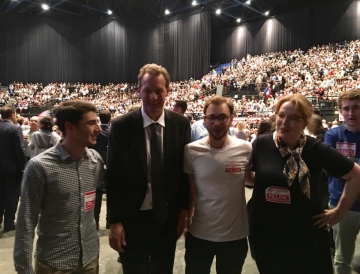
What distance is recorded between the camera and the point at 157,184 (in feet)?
5.71

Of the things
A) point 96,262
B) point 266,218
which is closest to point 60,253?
Result: point 96,262

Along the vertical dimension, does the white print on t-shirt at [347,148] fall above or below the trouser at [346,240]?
above

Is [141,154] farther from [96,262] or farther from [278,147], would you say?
[278,147]

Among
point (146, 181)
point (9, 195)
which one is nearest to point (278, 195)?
point (146, 181)

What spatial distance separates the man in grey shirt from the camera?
1.44 metres

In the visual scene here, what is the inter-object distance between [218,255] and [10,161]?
3412 millimetres

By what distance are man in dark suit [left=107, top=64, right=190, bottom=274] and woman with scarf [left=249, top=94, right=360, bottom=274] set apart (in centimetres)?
54

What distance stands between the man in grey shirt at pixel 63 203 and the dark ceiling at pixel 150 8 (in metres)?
23.7

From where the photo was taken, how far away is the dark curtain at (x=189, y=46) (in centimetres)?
2444

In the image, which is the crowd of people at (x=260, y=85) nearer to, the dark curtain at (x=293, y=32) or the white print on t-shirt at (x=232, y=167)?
the dark curtain at (x=293, y=32)

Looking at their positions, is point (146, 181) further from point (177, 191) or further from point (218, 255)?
point (218, 255)

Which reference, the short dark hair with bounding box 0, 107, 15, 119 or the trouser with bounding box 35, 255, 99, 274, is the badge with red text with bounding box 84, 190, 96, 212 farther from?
the short dark hair with bounding box 0, 107, 15, 119

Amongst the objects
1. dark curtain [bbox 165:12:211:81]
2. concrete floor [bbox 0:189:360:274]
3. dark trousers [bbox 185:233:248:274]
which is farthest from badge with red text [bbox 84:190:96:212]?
dark curtain [bbox 165:12:211:81]

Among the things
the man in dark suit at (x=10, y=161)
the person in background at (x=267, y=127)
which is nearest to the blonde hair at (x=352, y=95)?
the person in background at (x=267, y=127)
